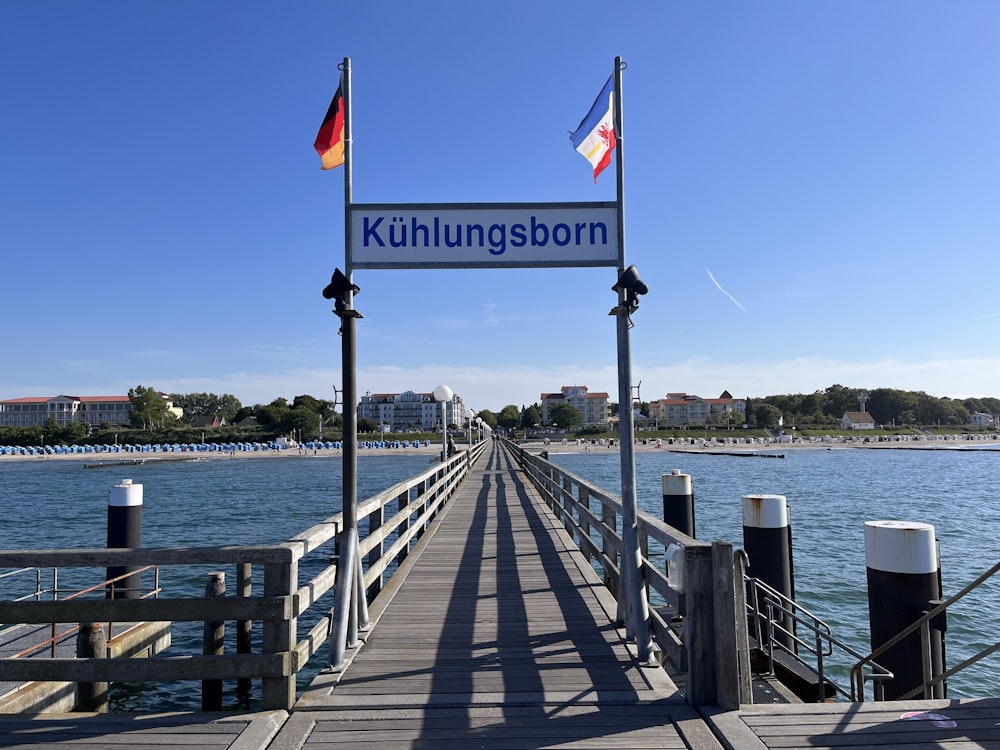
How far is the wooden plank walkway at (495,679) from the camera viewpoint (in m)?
3.30

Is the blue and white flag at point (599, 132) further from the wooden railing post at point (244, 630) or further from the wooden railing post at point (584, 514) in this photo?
the wooden railing post at point (244, 630)

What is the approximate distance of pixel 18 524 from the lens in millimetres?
24672

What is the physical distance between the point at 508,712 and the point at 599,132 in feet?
13.7

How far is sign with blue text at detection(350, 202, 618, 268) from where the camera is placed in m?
4.75

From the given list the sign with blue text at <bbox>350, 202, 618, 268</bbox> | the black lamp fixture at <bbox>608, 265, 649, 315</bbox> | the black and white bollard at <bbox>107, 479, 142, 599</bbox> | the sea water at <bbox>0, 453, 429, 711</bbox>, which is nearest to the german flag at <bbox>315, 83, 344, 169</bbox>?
the sign with blue text at <bbox>350, 202, 618, 268</bbox>

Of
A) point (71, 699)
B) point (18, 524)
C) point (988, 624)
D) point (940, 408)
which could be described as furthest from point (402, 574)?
point (940, 408)

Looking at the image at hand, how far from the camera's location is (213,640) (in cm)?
499

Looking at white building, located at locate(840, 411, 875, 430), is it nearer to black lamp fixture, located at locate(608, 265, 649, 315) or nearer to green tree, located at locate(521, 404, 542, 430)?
green tree, located at locate(521, 404, 542, 430)

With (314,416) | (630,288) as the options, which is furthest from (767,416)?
(630,288)

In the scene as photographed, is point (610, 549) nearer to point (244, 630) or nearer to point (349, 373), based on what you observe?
point (349, 373)

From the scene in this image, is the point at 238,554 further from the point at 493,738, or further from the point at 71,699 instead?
the point at 71,699

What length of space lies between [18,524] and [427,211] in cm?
2783

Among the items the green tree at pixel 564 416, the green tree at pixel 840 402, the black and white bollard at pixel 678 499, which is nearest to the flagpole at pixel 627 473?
the black and white bollard at pixel 678 499

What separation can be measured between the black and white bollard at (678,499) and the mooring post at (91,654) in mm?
6590
